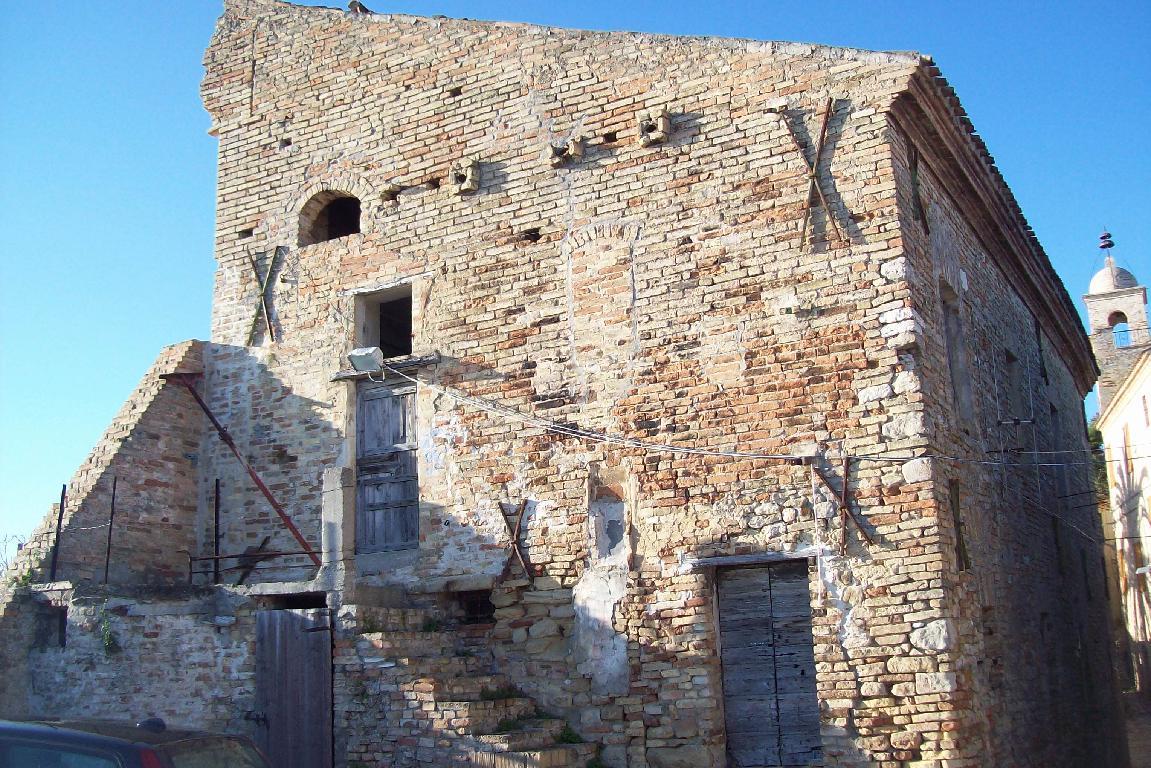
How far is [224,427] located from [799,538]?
674 centimetres

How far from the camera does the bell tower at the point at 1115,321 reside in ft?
107

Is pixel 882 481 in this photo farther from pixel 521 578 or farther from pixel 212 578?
pixel 212 578

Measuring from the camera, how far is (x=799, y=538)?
933cm

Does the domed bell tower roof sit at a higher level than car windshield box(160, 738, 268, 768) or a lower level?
higher

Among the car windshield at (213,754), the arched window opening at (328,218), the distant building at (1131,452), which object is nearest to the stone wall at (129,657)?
the car windshield at (213,754)

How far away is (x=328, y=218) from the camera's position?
13.1m

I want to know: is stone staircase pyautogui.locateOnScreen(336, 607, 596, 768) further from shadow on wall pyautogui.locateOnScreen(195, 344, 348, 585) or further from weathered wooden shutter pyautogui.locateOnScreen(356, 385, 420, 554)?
shadow on wall pyautogui.locateOnScreen(195, 344, 348, 585)

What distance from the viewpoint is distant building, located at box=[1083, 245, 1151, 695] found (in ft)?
76.4

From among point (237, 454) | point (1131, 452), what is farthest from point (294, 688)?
point (1131, 452)

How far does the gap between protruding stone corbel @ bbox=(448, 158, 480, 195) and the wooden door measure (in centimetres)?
490

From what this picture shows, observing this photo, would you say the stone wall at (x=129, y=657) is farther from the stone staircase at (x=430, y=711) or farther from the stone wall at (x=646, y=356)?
the stone wall at (x=646, y=356)

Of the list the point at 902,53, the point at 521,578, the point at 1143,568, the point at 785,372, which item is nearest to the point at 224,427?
the point at 521,578

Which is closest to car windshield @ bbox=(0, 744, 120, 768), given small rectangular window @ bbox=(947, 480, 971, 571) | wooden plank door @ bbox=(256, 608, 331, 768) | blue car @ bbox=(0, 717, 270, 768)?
blue car @ bbox=(0, 717, 270, 768)

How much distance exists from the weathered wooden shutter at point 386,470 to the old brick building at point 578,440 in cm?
4
